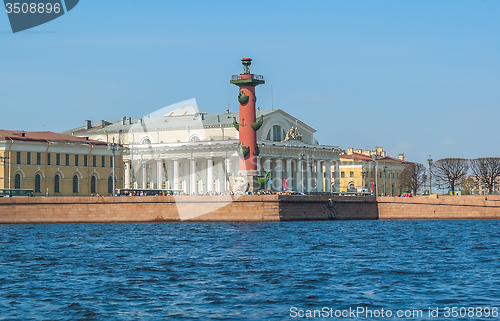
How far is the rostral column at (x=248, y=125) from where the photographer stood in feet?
186

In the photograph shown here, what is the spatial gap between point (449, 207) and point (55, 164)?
31902 millimetres

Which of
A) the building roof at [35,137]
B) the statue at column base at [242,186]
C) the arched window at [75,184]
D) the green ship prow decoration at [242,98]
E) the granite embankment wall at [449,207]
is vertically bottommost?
the granite embankment wall at [449,207]

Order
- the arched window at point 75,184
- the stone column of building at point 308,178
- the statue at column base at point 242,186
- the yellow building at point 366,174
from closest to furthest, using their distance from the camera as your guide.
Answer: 1. the statue at column base at point 242,186
2. the arched window at point 75,184
3. the stone column of building at point 308,178
4. the yellow building at point 366,174

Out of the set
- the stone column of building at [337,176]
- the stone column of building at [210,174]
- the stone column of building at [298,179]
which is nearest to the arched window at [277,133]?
the stone column of building at [298,179]

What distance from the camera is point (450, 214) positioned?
203 feet

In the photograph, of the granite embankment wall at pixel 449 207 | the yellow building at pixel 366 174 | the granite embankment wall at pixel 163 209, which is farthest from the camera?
the yellow building at pixel 366 174

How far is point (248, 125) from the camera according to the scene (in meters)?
57.1

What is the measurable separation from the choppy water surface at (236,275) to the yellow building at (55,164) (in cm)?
2671

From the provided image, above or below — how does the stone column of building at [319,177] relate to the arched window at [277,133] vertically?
below

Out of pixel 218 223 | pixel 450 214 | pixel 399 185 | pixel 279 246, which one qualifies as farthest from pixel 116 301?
pixel 399 185

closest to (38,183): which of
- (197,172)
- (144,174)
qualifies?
(144,174)

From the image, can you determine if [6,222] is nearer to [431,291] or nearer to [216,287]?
[216,287]

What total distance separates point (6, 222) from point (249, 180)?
16494 millimetres

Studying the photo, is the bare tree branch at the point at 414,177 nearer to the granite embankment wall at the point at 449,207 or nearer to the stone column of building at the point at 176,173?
the stone column of building at the point at 176,173
